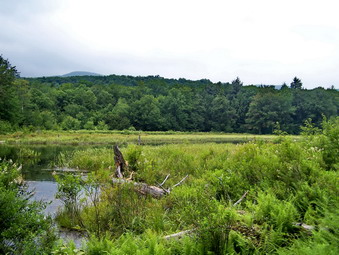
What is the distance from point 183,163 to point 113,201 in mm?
6522

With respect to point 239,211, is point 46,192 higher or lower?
lower

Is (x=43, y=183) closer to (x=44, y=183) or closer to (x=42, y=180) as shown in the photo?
(x=44, y=183)

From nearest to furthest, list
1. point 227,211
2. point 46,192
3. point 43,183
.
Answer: point 227,211, point 46,192, point 43,183

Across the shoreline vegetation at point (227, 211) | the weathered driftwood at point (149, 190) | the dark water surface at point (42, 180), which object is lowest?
the dark water surface at point (42, 180)

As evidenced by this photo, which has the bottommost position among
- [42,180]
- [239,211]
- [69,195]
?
[42,180]

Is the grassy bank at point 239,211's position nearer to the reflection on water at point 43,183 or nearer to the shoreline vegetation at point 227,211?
the shoreline vegetation at point 227,211

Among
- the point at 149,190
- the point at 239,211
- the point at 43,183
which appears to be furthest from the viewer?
the point at 43,183

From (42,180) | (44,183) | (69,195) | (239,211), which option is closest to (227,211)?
(239,211)

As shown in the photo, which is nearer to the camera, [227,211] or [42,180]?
[227,211]

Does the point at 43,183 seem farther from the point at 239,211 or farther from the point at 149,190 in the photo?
the point at 239,211

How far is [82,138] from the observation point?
43500mm

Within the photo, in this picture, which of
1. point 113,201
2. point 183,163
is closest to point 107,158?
point 183,163

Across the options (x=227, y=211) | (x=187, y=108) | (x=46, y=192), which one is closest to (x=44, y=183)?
(x=46, y=192)

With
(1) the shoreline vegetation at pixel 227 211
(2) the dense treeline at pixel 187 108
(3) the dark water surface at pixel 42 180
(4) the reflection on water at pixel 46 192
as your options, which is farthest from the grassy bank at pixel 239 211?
(2) the dense treeline at pixel 187 108
